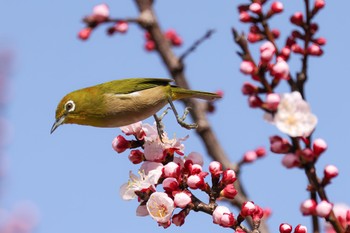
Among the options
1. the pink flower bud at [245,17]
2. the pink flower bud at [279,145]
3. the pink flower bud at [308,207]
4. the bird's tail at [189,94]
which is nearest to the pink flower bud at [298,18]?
the pink flower bud at [245,17]

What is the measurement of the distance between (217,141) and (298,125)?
3.30 m

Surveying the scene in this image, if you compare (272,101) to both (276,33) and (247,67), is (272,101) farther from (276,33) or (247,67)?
(276,33)

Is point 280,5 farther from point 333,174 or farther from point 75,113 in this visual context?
point 75,113

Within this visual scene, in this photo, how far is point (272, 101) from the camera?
251 centimetres

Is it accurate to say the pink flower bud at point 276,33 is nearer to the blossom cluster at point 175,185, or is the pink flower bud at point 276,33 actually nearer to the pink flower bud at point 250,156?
the blossom cluster at point 175,185

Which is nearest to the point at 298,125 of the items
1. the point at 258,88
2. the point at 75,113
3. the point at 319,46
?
the point at 258,88

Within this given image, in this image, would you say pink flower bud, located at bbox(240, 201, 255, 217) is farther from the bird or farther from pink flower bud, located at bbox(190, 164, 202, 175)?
the bird

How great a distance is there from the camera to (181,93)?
5.45 meters

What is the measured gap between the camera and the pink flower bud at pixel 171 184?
131 inches

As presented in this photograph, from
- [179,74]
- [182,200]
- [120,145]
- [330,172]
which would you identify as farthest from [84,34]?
[330,172]

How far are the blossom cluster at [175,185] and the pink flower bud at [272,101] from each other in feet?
2.51

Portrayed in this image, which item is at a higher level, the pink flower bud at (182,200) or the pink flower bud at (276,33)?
the pink flower bud at (276,33)

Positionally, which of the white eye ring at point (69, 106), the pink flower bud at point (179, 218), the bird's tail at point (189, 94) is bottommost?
the pink flower bud at point (179, 218)

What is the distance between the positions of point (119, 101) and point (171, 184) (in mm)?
2058
